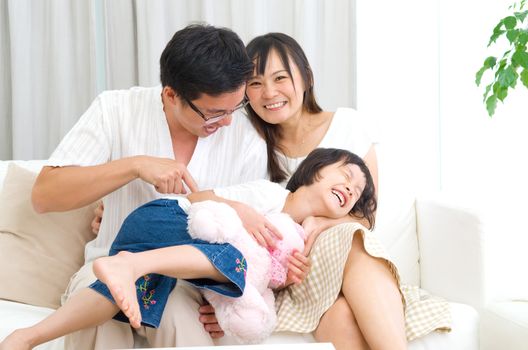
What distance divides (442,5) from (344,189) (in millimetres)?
2027

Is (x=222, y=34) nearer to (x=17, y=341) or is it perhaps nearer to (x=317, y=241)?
(x=317, y=241)

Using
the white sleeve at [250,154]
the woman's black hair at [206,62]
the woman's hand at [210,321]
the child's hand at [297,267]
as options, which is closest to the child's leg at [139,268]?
the woman's hand at [210,321]

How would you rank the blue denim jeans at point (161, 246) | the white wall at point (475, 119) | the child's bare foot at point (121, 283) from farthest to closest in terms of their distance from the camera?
the white wall at point (475, 119) → the blue denim jeans at point (161, 246) → the child's bare foot at point (121, 283)

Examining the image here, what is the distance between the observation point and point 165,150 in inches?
80.0

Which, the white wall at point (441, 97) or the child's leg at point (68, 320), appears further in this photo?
the white wall at point (441, 97)

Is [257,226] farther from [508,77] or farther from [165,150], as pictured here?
[508,77]

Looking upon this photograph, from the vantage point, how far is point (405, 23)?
3.62 metres

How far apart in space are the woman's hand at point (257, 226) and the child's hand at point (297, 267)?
0.06 meters

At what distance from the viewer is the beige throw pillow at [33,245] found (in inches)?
81.0

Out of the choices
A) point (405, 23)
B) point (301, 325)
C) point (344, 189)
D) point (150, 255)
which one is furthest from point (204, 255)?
point (405, 23)

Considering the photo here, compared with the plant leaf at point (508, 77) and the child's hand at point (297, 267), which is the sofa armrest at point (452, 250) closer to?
the plant leaf at point (508, 77)

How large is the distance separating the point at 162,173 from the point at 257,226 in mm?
285

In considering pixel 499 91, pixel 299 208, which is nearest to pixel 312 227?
pixel 299 208

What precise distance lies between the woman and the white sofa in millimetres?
104
